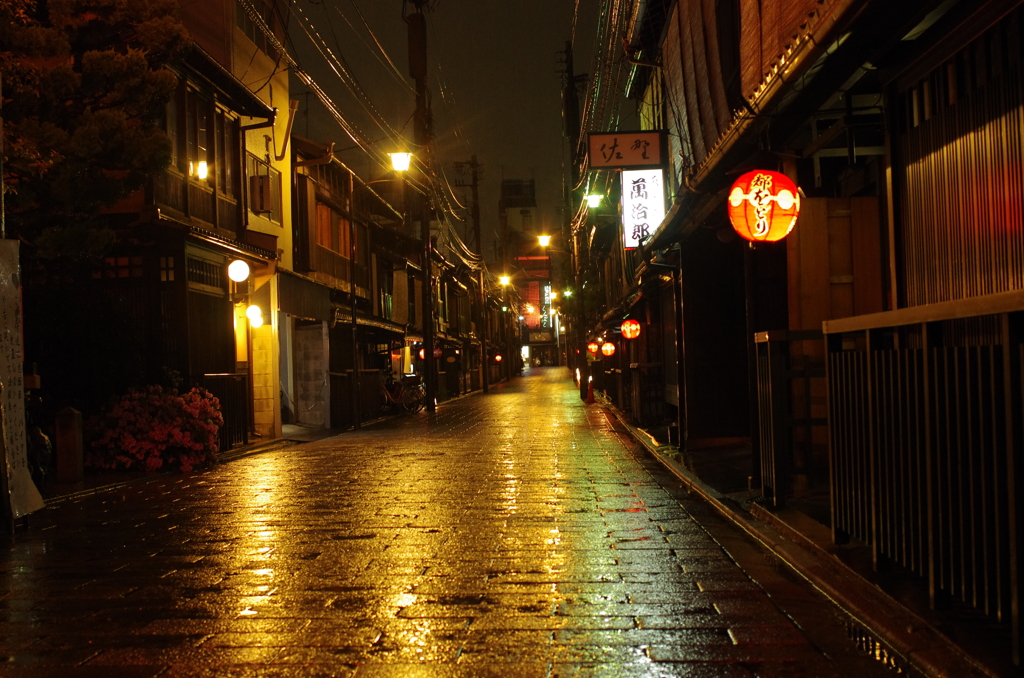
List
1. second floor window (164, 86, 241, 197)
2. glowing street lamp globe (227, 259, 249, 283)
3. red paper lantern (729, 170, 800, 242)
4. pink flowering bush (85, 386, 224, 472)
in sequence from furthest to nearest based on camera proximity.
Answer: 1. glowing street lamp globe (227, 259, 249, 283)
2. second floor window (164, 86, 241, 197)
3. pink flowering bush (85, 386, 224, 472)
4. red paper lantern (729, 170, 800, 242)

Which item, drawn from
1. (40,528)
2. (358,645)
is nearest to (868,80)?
(358,645)

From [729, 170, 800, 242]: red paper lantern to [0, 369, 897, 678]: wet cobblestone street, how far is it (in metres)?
3.52

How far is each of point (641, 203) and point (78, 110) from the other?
1437 cm

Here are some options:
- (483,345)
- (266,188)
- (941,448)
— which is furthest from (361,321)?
(483,345)

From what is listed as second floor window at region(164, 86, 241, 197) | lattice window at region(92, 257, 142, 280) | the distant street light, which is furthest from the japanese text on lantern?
lattice window at region(92, 257, 142, 280)

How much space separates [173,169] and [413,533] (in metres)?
12.7

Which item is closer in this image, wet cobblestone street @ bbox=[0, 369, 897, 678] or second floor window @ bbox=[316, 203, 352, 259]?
wet cobblestone street @ bbox=[0, 369, 897, 678]

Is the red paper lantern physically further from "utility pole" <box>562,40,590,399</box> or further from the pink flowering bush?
"utility pole" <box>562,40,590,399</box>

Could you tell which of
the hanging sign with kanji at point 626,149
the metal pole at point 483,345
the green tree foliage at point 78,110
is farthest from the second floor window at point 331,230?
the metal pole at point 483,345

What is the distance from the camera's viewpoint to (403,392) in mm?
32531

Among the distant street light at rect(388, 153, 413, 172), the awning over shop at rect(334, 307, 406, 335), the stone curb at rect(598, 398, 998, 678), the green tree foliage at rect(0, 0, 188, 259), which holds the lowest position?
the stone curb at rect(598, 398, 998, 678)

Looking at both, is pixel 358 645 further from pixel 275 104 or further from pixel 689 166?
pixel 275 104

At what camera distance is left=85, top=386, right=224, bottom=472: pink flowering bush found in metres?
14.3

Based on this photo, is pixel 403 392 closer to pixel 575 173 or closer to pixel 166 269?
pixel 166 269
